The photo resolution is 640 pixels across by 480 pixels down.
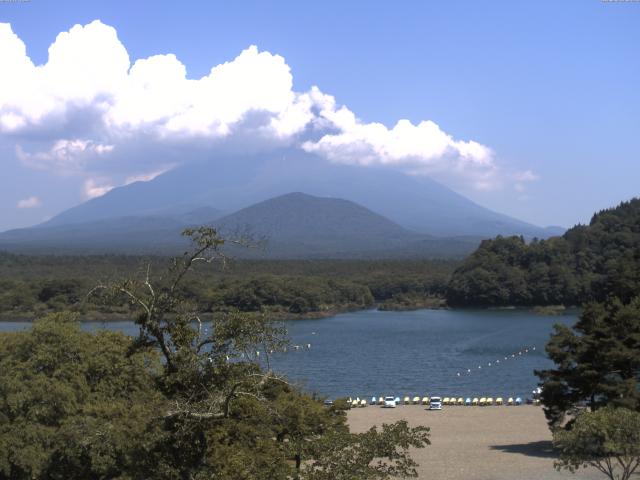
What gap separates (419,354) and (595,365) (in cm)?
2360

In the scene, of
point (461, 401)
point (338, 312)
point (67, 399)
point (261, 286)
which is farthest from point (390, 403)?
point (338, 312)

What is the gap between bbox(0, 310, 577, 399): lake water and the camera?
1217 inches

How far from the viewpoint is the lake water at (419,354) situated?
30922mm

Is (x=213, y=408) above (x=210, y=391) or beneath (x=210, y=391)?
beneath

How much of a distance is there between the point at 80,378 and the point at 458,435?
10111 mm

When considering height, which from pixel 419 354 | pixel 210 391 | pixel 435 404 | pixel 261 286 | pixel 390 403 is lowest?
pixel 419 354

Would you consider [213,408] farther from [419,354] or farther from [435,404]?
[419,354]

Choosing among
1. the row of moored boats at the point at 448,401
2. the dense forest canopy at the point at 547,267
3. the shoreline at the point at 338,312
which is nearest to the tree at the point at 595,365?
the row of moored boats at the point at 448,401

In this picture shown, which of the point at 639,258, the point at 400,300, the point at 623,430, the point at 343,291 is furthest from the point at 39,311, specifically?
the point at 623,430

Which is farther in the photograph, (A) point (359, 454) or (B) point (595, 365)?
(B) point (595, 365)

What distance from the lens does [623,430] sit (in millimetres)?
11305

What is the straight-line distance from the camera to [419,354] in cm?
4044

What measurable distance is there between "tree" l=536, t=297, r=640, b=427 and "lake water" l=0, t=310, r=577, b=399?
570 cm

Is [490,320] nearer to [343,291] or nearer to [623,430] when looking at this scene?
[343,291]
